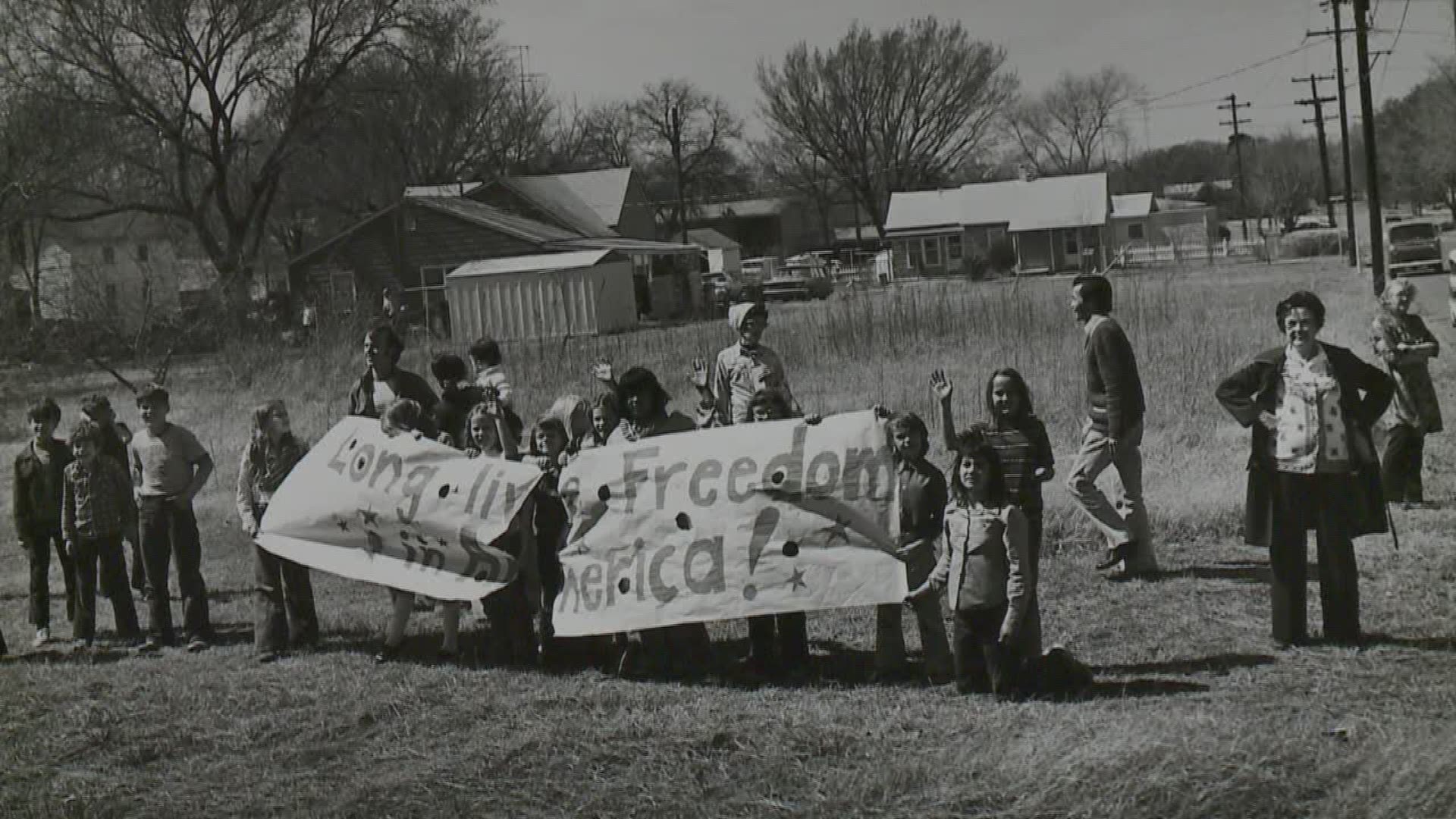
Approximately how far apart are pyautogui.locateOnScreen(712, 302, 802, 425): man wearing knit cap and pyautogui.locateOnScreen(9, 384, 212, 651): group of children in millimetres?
3666

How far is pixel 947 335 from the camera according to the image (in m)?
24.9

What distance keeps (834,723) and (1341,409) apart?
309 centimetres

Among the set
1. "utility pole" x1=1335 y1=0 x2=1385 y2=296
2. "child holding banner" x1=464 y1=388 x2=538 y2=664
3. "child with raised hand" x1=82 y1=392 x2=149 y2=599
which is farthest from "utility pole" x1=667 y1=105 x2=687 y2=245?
"child holding banner" x1=464 y1=388 x2=538 y2=664

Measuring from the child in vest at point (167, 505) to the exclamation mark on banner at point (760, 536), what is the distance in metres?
4.18

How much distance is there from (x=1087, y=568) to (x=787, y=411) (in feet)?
9.63

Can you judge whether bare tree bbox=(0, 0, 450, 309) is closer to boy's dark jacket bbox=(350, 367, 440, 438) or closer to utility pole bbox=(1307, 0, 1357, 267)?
utility pole bbox=(1307, 0, 1357, 267)

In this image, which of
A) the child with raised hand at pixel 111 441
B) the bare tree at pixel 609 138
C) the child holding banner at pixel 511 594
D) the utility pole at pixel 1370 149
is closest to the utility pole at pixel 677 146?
the bare tree at pixel 609 138

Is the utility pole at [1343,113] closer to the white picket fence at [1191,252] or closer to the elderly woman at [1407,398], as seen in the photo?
the white picket fence at [1191,252]

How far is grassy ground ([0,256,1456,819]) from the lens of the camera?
632 cm

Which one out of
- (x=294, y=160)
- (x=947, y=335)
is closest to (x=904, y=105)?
(x=294, y=160)

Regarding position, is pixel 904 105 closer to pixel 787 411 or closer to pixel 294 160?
pixel 294 160

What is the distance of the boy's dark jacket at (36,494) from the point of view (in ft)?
37.8

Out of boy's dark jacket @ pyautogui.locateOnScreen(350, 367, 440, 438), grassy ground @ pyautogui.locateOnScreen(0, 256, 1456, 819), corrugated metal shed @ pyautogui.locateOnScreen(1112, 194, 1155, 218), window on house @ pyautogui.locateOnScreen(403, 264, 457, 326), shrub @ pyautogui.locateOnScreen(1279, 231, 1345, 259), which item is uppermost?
corrugated metal shed @ pyautogui.locateOnScreen(1112, 194, 1155, 218)

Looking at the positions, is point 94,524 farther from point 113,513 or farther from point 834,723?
point 834,723
